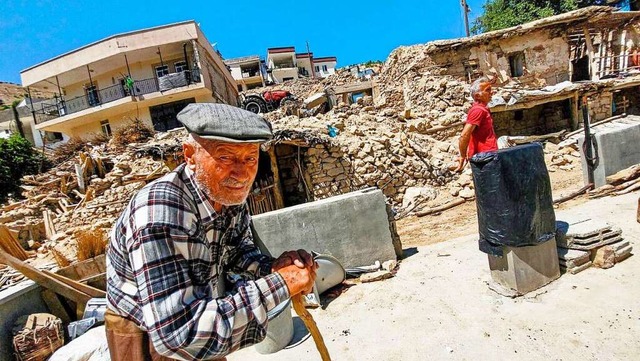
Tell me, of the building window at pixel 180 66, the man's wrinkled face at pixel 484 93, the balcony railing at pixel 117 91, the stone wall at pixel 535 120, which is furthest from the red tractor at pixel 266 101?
the man's wrinkled face at pixel 484 93

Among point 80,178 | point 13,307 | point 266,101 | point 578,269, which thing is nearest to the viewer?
point 13,307

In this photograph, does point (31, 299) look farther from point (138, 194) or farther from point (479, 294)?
point (479, 294)

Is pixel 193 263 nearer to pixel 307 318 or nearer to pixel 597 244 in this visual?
pixel 307 318

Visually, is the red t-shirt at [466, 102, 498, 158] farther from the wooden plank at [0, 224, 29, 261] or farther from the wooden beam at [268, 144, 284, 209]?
the wooden beam at [268, 144, 284, 209]

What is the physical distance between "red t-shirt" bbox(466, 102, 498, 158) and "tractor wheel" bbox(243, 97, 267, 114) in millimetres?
14476

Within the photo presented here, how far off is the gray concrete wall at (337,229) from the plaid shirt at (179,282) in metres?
2.95

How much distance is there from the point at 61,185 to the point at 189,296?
16.1 metres

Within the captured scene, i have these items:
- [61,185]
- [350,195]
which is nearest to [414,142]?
[350,195]

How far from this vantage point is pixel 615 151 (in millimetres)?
6332

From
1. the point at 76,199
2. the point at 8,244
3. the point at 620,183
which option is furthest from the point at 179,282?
the point at 76,199

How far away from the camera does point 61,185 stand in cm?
1335

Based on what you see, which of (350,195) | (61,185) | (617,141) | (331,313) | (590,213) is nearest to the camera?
(331,313)

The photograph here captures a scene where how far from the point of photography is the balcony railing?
19984 millimetres

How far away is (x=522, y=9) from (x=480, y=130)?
26.4 metres
